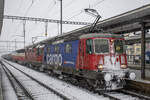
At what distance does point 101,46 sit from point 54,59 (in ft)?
19.7

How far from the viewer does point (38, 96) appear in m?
9.34

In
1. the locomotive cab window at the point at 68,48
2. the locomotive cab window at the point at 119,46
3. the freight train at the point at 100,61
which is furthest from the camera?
the locomotive cab window at the point at 68,48

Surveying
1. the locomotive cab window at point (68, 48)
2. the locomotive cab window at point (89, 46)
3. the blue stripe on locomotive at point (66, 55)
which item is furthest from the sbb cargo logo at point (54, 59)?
the locomotive cab window at point (89, 46)

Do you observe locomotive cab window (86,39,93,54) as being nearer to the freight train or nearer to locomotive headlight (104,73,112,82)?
the freight train

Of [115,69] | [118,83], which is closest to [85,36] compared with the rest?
[115,69]

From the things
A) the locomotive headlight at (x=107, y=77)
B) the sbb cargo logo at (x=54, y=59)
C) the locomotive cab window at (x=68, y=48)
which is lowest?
the locomotive headlight at (x=107, y=77)

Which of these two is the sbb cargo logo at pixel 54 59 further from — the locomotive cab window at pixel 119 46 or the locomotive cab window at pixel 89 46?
the locomotive cab window at pixel 119 46

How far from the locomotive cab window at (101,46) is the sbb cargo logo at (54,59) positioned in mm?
4467

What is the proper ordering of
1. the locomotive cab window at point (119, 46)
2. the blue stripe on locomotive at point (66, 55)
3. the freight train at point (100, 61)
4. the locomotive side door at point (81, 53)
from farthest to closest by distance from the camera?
the blue stripe on locomotive at point (66, 55), the locomotive side door at point (81, 53), the locomotive cab window at point (119, 46), the freight train at point (100, 61)

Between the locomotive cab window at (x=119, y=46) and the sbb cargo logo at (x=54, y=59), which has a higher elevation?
the locomotive cab window at (x=119, y=46)

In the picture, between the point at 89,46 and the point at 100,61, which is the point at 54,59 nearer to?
the point at 89,46

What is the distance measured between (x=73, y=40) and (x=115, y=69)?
130 inches

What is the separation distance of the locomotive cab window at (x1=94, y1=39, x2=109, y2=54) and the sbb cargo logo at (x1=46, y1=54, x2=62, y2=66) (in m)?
4.47

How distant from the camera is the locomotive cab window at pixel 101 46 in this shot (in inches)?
384
